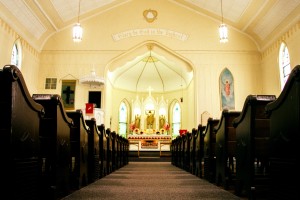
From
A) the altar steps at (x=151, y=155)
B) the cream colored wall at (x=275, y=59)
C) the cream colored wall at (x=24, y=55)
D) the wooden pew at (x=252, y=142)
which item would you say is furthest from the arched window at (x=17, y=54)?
the wooden pew at (x=252, y=142)

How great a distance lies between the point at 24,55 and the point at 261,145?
411 inches

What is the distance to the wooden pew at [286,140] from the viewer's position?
2088 mm

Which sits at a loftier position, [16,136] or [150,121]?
[150,121]

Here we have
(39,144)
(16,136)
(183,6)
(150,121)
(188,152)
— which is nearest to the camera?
(16,136)

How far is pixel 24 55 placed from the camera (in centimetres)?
1156

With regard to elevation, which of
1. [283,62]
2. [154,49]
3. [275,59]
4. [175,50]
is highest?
[154,49]

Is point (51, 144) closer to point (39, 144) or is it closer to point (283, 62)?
point (39, 144)

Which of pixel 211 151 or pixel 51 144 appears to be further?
pixel 211 151

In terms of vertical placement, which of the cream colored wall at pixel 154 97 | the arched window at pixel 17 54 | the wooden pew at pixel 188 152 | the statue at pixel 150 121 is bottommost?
the wooden pew at pixel 188 152

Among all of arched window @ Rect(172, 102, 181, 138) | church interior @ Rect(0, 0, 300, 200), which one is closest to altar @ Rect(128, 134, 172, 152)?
church interior @ Rect(0, 0, 300, 200)

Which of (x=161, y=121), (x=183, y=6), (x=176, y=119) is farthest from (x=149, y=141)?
(x=183, y=6)

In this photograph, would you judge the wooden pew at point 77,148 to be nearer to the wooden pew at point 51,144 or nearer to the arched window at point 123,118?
the wooden pew at point 51,144

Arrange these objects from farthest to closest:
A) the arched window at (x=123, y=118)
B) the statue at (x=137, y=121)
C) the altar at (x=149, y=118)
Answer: the arched window at (x=123, y=118) < the statue at (x=137, y=121) < the altar at (x=149, y=118)

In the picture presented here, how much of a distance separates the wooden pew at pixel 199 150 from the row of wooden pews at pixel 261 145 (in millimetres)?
65
